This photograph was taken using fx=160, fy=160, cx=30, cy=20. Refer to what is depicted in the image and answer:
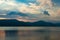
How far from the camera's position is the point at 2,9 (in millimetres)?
1623

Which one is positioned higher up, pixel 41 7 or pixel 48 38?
pixel 41 7

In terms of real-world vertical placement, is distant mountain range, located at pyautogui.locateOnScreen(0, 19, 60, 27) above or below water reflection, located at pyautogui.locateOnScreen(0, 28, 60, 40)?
above

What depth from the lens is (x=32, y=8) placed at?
1638mm

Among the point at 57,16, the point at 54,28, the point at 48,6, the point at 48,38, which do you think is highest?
the point at 48,6

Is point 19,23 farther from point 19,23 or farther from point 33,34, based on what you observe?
point 33,34

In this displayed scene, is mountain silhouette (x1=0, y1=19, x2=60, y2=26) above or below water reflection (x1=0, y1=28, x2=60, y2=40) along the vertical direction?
above

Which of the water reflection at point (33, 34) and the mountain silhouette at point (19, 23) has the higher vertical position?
the mountain silhouette at point (19, 23)

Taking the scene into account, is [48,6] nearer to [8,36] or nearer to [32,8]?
[32,8]

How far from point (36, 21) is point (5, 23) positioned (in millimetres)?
315

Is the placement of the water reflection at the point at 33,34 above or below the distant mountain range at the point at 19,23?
below

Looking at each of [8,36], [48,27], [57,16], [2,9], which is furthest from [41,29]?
[2,9]

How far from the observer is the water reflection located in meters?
1.62

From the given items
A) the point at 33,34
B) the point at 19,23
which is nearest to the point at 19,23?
the point at 19,23

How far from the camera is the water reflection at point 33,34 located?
64.0 inches
